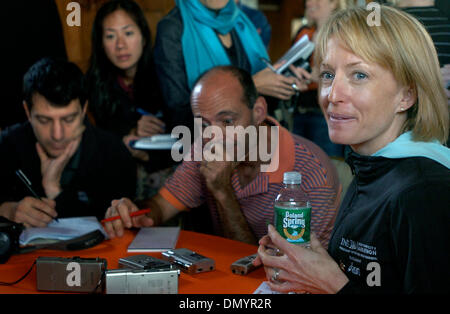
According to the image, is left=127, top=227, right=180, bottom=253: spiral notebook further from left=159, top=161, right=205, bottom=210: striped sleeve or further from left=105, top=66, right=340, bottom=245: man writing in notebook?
left=159, top=161, right=205, bottom=210: striped sleeve

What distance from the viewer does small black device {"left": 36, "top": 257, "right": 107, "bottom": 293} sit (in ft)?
3.65

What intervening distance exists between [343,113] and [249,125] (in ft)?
2.43

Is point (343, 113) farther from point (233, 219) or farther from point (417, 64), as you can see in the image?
point (233, 219)

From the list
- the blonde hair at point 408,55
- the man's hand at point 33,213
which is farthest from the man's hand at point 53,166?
the blonde hair at point 408,55

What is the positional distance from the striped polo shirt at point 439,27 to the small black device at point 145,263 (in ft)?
3.67

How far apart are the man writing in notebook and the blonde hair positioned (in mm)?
613

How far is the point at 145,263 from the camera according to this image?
45.2 inches

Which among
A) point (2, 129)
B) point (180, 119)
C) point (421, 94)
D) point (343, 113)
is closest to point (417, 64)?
point (421, 94)

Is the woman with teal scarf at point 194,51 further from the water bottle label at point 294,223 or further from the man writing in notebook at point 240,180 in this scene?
the water bottle label at point 294,223

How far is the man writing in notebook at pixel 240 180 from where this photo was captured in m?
1.67

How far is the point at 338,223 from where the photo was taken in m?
1.25

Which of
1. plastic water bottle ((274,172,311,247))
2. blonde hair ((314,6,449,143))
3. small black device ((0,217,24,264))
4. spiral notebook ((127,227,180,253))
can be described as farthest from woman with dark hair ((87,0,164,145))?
blonde hair ((314,6,449,143))

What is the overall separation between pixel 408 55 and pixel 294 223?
45cm

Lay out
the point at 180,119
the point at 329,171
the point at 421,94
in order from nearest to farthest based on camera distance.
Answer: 1. the point at 421,94
2. the point at 329,171
3. the point at 180,119
